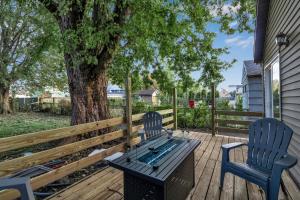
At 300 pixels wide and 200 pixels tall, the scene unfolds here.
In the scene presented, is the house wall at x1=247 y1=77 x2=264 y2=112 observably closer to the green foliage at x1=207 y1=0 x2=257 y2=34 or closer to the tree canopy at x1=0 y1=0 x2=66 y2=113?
the green foliage at x1=207 y1=0 x2=257 y2=34

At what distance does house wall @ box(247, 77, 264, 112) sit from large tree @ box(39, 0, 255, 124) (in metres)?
3.62

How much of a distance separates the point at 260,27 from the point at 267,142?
3910 mm

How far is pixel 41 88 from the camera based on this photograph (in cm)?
1605

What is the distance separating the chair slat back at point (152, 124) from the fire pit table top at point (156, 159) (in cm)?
133

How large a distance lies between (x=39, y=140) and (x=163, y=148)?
1.55 m

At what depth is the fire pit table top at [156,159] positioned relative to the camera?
180 centimetres

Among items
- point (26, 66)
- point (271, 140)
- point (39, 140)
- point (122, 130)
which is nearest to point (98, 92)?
point (122, 130)

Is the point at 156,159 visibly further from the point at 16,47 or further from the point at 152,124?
the point at 16,47

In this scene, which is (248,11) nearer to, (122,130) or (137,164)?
(122,130)

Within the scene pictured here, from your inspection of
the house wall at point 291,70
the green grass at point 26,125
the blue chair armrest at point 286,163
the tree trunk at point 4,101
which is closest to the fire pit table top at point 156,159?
the blue chair armrest at point 286,163

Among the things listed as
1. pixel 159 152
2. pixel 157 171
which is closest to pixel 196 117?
pixel 159 152

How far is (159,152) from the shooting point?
2.37 metres

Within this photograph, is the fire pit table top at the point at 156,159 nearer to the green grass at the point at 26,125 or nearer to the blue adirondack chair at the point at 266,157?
the blue adirondack chair at the point at 266,157

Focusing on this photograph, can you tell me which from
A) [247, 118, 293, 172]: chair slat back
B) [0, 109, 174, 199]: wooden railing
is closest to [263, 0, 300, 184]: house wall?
[247, 118, 293, 172]: chair slat back
